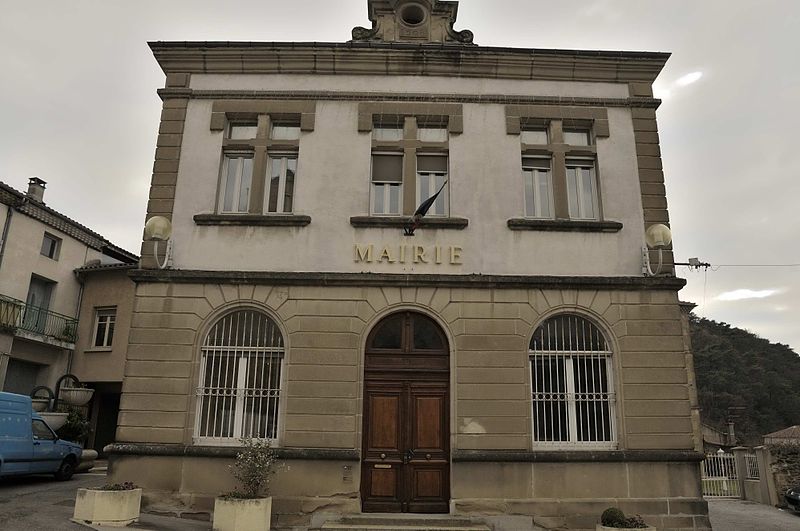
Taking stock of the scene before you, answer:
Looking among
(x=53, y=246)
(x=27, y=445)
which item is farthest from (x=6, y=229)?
(x=27, y=445)

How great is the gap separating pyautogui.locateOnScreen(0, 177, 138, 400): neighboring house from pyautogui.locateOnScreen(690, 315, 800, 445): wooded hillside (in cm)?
3805

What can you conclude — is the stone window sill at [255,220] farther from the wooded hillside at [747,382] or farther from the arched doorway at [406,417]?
the wooded hillside at [747,382]

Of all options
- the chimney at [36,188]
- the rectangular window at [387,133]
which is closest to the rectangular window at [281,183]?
the rectangular window at [387,133]

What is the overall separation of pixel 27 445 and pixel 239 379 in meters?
6.21

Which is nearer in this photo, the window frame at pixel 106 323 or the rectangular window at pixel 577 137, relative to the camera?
the rectangular window at pixel 577 137

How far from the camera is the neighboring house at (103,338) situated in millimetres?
24234

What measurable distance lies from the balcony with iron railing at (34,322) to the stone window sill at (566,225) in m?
19.4

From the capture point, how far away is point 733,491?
1709 cm

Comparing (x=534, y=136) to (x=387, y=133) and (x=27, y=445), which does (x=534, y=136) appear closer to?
(x=387, y=133)

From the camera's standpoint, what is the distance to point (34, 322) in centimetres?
2319

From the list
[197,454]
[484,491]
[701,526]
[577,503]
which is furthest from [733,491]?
[197,454]

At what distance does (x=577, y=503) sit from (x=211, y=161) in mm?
9448

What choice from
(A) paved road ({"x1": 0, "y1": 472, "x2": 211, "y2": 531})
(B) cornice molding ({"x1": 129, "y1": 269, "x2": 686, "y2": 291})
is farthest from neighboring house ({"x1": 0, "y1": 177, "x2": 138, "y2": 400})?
(B) cornice molding ({"x1": 129, "y1": 269, "x2": 686, "y2": 291})

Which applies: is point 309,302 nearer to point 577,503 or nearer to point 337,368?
point 337,368
